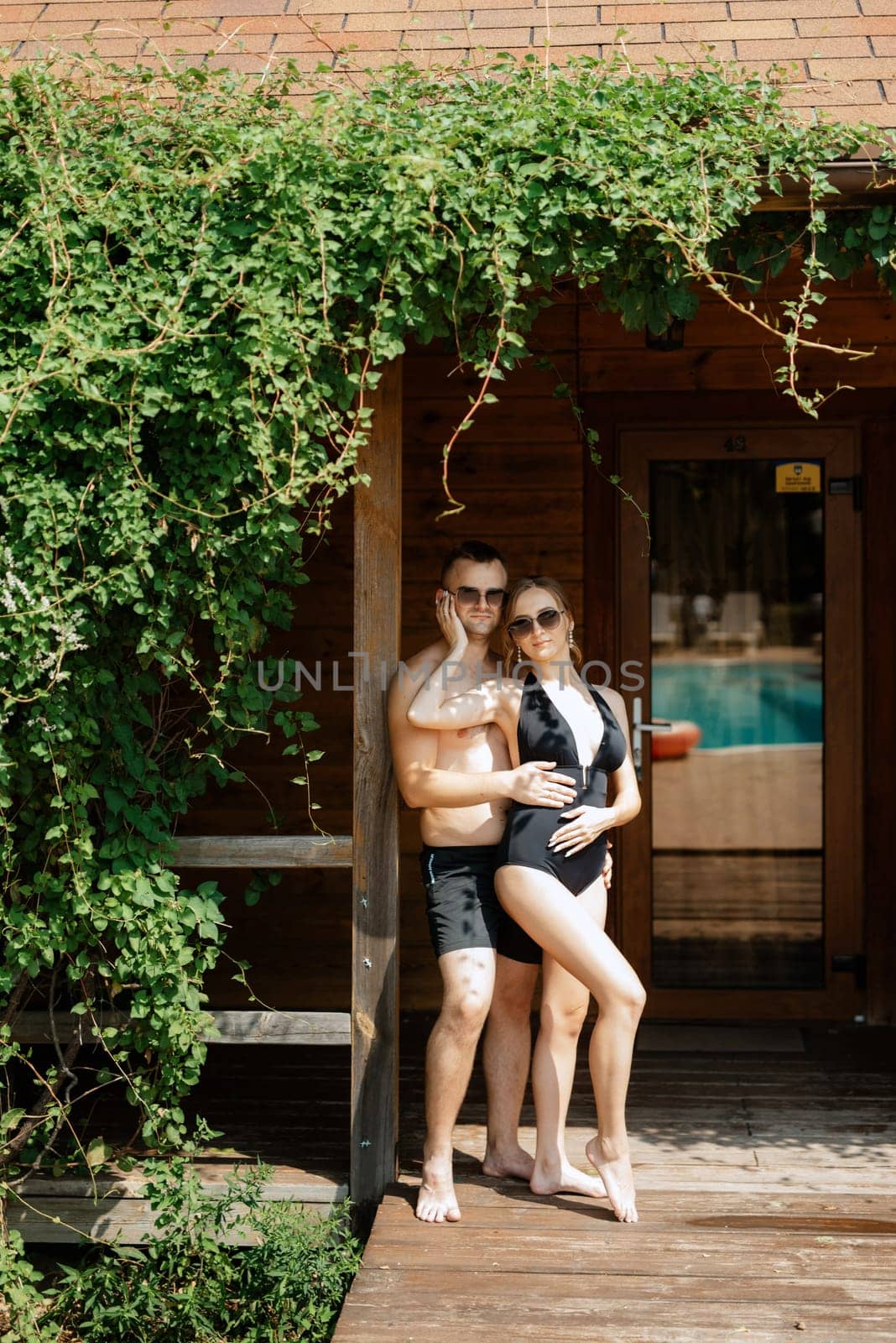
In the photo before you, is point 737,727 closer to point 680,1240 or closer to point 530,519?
point 530,519

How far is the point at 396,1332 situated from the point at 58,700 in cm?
186

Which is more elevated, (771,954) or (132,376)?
(132,376)

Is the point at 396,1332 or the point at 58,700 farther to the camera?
the point at 58,700

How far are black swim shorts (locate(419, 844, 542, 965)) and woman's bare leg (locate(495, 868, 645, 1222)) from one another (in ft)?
0.37

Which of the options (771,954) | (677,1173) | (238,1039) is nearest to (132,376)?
(238,1039)

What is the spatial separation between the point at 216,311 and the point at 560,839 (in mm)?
1731

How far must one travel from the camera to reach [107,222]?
338 cm

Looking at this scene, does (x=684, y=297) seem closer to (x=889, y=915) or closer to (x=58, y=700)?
(x=58, y=700)

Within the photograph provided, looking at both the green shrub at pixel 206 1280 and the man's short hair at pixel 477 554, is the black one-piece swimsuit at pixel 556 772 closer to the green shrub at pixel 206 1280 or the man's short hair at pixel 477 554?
the man's short hair at pixel 477 554

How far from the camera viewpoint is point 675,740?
555 centimetres

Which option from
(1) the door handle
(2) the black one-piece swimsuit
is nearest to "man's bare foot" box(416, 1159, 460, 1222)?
(2) the black one-piece swimsuit

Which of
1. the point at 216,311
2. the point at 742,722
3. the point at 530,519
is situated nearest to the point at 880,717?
the point at 742,722

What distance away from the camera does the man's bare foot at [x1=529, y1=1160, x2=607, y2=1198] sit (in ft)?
12.0

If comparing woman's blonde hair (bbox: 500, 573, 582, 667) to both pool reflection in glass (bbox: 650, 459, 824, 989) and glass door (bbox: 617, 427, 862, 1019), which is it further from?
pool reflection in glass (bbox: 650, 459, 824, 989)
